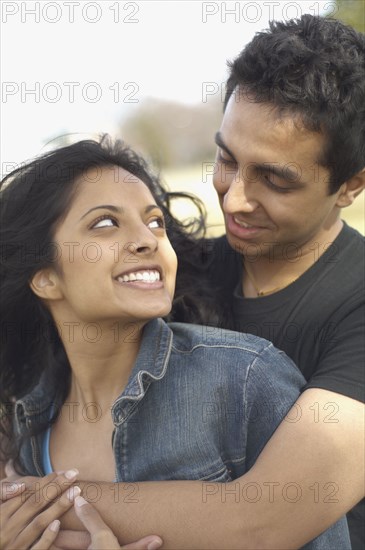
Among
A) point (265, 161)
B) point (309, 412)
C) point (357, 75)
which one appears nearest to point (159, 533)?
point (309, 412)

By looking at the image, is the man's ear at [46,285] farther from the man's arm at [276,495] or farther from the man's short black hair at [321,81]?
the man's short black hair at [321,81]

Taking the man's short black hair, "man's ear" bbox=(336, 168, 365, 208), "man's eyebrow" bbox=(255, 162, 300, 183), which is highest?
the man's short black hair

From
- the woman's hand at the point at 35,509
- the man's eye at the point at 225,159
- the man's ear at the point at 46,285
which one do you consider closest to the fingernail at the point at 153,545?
the woman's hand at the point at 35,509

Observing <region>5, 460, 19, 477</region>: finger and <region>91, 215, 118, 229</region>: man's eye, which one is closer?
<region>91, 215, 118, 229</region>: man's eye

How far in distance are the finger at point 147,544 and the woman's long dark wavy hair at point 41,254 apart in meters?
0.73

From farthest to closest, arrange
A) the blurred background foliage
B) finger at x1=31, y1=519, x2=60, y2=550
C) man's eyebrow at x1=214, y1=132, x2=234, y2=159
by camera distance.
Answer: the blurred background foliage, man's eyebrow at x1=214, y1=132, x2=234, y2=159, finger at x1=31, y1=519, x2=60, y2=550

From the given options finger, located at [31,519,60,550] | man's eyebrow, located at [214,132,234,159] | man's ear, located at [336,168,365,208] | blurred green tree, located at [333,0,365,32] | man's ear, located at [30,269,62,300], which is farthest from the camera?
blurred green tree, located at [333,0,365,32]

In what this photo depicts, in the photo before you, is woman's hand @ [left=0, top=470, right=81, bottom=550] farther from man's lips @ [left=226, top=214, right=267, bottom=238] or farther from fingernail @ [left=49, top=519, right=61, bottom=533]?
man's lips @ [left=226, top=214, right=267, bottom=238]

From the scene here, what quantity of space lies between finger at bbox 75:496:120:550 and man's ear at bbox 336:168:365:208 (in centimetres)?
148

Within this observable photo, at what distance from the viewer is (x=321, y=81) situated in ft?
8.21

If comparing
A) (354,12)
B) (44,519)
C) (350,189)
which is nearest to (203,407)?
(44,519)

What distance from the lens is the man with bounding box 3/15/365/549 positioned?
6.69 ft

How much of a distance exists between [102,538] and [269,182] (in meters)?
1.35

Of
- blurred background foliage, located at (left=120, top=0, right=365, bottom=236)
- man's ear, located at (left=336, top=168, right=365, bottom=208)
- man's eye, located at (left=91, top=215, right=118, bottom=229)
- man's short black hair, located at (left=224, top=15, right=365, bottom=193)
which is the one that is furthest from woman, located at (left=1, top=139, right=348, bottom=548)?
blurred background foliage, located at (left=120, top=0, right=365, bottom=236)
